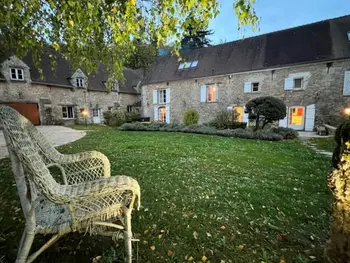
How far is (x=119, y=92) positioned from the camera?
1944 cm

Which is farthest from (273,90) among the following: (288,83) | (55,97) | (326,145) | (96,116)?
(55,97)

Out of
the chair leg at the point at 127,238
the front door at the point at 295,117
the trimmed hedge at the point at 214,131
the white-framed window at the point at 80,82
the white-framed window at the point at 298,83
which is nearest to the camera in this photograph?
the chair leg at the point at 127,238

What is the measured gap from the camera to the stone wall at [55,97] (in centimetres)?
1334

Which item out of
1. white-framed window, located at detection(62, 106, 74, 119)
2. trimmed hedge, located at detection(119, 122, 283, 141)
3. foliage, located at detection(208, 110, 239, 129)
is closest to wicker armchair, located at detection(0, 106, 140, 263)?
trimmed hedge, located at detection(119, 122, 283, 141)

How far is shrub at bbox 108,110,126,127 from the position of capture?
1503cm

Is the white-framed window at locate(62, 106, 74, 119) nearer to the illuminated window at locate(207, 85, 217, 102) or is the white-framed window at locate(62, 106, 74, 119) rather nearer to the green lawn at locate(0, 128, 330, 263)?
the illuminated window at locate(207, 85, 217, 102)

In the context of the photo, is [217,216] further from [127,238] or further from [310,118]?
[310,118]

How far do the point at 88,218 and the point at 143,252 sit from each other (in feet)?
1.93

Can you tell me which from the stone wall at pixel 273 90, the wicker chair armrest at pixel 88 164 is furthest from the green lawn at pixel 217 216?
the stone wall at pixel 273 90

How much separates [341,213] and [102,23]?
360 cm

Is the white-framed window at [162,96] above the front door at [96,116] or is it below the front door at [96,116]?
above

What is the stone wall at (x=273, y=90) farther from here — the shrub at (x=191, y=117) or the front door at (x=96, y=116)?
the front door at (x=96, y=116)

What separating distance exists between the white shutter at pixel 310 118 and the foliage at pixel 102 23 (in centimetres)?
1183

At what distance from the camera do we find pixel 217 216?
2023 mm
